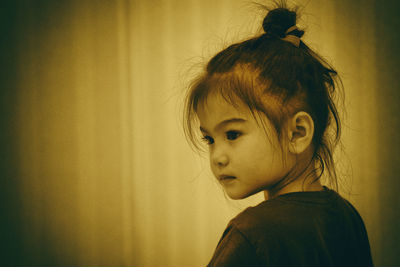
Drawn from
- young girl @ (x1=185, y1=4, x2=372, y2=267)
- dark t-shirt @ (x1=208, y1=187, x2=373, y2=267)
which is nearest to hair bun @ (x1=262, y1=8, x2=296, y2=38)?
young girl @ (x1=185, y1=4, x2=372, y2=267)

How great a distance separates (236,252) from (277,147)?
17 centimetres

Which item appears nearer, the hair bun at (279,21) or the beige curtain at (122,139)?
the hair bun at (279,21)

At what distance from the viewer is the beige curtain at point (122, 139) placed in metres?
0.81

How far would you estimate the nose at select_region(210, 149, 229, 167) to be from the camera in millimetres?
398

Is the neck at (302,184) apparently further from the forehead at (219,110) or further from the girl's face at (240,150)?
the forehead at (219,110)

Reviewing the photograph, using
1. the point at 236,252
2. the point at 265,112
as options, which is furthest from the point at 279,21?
the point at 236,252

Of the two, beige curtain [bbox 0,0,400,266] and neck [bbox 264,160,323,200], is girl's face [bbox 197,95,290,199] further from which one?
beige curtain [bbox 0,0,400,266]

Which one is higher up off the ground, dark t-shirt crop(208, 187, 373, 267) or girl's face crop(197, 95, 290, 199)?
girl's face crop(197, 95, 290, 199)

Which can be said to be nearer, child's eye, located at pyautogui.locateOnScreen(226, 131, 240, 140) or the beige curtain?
child's eye, located at pyautogui.locateOnScreen(226, 131, 240, 140)

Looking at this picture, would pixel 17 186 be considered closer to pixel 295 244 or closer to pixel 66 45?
pixel 66 45

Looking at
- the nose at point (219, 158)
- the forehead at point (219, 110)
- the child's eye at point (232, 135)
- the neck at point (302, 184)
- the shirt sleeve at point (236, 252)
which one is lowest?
the shirt sleeve at point (236, 252)

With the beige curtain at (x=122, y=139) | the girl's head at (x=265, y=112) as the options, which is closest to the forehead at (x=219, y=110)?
the girl's head at (x=265, y=112)

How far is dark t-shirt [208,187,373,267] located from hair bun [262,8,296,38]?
0.94 feet

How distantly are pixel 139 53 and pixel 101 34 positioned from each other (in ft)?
0.48
